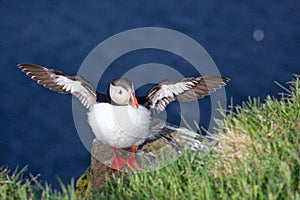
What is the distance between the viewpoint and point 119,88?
21.9 feet

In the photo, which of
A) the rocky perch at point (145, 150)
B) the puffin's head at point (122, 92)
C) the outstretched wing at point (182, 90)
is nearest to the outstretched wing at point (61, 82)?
the puffin's head at point (122, 92)

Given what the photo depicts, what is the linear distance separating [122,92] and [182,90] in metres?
0.88

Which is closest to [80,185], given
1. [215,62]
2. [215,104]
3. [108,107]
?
[108,107]

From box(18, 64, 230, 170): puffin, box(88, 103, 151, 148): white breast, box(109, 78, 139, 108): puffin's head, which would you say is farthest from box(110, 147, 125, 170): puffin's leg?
box(109, 78, 139, 108): puffin's head

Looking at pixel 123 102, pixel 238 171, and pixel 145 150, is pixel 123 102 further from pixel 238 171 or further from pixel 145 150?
pixel 238 171

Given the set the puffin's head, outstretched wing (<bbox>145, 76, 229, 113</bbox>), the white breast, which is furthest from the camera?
outstretched wing (<bbox>145, 76, 229, 113</bbox>)

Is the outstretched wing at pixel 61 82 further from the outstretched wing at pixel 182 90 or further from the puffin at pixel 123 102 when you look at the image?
the outstretched wing at pixel 182 90

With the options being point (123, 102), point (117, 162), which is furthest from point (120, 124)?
point (117, 162)

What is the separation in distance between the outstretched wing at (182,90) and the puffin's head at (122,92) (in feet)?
1.33

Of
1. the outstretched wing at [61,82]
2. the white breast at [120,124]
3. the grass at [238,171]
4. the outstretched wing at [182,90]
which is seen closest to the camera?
the grass at [238,171]

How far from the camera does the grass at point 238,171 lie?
12.3 ft

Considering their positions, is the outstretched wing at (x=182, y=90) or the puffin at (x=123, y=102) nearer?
the puffin at (x=123, y=102)

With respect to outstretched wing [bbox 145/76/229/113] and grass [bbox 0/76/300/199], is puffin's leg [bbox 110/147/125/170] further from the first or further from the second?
grass [bbox 0/76/300/199]

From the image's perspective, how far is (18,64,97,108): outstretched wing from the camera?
710cm
